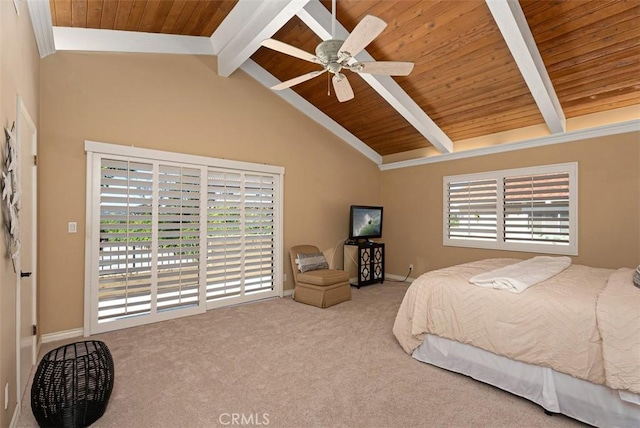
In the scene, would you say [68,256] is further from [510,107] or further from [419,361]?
[510,107]

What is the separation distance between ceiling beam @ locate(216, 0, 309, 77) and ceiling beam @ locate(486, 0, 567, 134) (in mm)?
1830

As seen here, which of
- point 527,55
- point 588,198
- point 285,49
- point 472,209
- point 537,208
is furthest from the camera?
point 472,209

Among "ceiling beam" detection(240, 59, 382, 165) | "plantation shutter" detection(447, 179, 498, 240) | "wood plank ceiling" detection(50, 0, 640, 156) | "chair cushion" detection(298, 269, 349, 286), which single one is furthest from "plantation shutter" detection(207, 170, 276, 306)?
"plantation shutter" detection(447, 179, 498, 240)

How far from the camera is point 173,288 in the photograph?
12.9ft

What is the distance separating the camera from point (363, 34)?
2.29 metres

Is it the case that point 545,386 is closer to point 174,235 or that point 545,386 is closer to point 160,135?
point 174,235

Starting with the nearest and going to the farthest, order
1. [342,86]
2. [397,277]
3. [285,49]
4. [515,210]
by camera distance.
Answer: [285,49] → [342,86] → [515,210] → [397,277]

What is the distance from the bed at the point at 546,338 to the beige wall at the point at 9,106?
8.90ft

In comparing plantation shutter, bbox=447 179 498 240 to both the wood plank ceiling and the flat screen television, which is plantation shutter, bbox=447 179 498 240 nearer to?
the wood plank ceiling

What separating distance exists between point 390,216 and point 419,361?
3912mm

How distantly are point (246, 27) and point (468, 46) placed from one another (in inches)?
98.5

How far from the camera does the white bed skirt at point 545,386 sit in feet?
6.11

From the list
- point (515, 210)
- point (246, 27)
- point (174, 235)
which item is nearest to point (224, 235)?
point (174, 235)

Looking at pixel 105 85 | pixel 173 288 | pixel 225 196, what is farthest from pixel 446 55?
pixel 173 288
